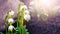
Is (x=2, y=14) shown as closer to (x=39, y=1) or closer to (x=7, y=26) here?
(x=7, y=26)

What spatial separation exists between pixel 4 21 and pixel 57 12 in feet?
1.42

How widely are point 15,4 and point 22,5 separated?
9cm

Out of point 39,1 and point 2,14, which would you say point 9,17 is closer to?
point 2,14

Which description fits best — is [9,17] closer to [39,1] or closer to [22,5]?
[22,5]

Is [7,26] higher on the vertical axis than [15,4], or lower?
lower

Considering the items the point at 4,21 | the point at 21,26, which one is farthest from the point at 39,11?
the point at 4,21

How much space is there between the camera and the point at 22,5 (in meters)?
1.32

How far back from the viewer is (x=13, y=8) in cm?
139

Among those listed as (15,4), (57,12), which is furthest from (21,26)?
(57,12)

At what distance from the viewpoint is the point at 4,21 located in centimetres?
138

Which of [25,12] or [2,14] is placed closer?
[25,12]

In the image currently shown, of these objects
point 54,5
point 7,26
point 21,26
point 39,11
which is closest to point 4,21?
point 7,26

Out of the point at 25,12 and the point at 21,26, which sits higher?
the point at 25,12

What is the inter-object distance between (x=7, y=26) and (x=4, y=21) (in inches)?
2.1
